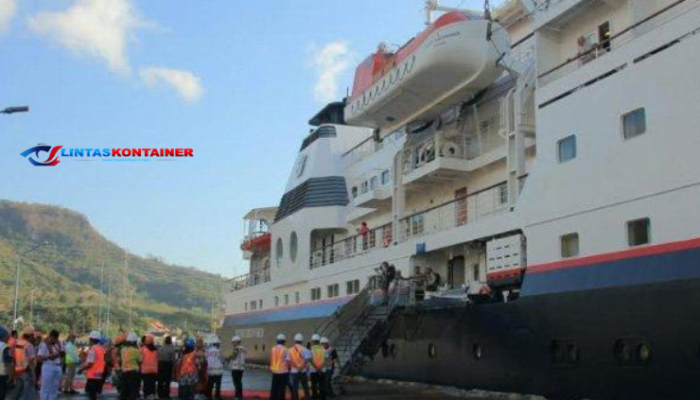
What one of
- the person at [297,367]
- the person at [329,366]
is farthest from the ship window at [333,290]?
the person at [297,367]

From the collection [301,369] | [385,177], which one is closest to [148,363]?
[301,369]

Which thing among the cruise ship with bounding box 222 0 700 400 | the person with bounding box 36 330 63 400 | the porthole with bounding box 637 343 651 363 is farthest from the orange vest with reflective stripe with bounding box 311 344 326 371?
the porthole with bounding box 637 343 651 363

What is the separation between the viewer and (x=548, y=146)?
13.5 metres

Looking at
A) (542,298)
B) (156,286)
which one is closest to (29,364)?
(542,298)

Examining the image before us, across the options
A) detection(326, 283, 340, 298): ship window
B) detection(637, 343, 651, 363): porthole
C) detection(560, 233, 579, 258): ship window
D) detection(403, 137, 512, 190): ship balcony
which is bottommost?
detection(637, 343, 651, 363): porthole

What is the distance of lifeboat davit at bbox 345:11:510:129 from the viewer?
1697cm

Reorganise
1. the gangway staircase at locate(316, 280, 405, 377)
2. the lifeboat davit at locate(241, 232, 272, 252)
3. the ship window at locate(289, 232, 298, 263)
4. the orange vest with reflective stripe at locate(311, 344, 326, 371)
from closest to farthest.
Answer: the orange vest with reflective stripe at locate(311, 344, 326, 371) < the gangway staircase at locate(316, 280, 405, 377) < the ship window at locate(289, 232, 298, 263) < the lifeboat davit at locate(241, 232, 272, 252)

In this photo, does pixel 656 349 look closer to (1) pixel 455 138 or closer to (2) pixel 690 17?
(2) pixel 690 17

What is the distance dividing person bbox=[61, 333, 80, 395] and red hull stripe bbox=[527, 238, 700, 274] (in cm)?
1021

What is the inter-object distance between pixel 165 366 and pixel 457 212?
7915 millimetres

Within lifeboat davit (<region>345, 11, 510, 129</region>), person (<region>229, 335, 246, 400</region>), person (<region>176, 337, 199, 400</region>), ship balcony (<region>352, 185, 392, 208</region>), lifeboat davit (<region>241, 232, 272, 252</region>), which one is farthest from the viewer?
lifeboat davit (<region>241, 232, 272, 252</region>)

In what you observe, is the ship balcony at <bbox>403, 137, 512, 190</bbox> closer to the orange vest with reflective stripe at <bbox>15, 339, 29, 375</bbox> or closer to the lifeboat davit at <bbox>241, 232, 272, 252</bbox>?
the orange vest with reflective stripe at <bbox>15, 339, 29, 375</bbox>

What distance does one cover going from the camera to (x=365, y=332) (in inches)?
698

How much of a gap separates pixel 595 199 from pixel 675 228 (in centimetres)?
173
